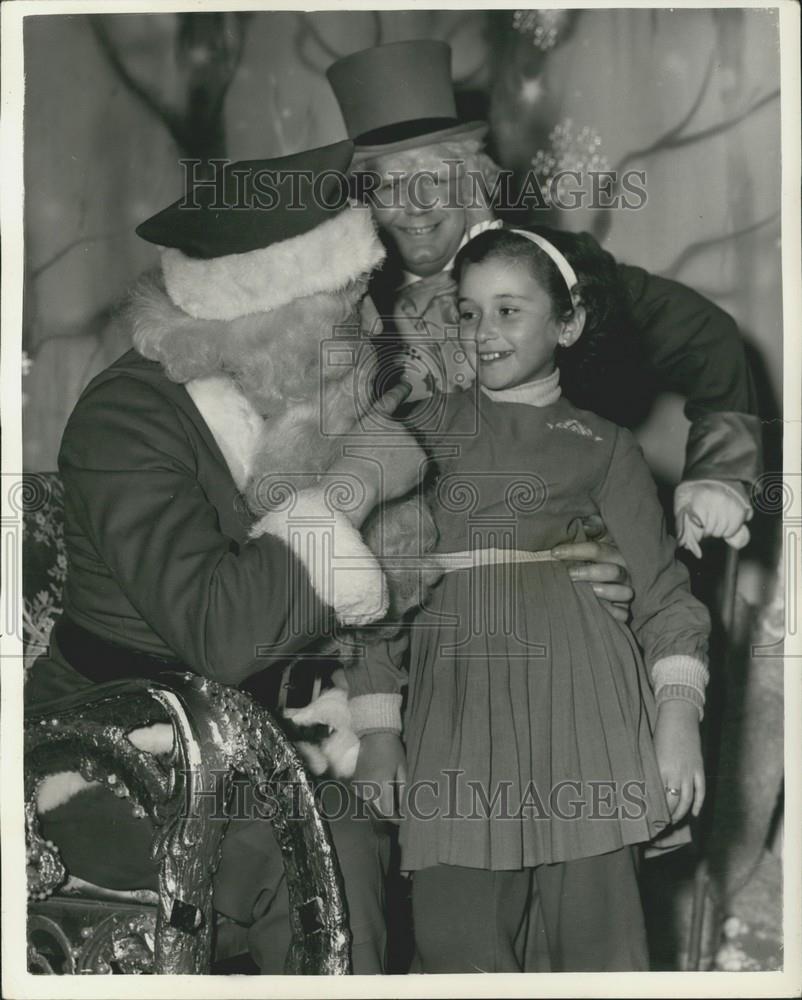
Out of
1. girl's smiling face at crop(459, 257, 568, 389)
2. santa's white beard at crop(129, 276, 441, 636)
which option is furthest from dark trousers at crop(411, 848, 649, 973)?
girl's smiling face at crop(459, 257, 568, 389)

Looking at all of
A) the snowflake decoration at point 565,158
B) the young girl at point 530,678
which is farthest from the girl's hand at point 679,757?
the snowflake decoration at point 565,158

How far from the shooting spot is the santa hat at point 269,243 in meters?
1.38

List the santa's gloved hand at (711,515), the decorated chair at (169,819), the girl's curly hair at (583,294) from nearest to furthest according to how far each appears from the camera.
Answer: the decorated chair at (169,819) < the girl's curly hair at (583,294) < the santa's gloved hand at (711,515)

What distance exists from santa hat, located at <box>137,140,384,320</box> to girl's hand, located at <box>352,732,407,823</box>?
1.91ft

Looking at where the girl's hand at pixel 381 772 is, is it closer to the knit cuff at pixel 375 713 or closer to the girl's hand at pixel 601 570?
the knit cuff at pixel 375 713

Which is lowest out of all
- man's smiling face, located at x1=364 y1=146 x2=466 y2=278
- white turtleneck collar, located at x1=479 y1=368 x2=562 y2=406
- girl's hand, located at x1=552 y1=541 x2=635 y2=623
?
girl's hand, located at x1=552 y1=541 x2=635 y2=623

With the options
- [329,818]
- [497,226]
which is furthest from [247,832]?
[497,226]

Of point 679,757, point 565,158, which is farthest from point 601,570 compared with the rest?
point 565,158

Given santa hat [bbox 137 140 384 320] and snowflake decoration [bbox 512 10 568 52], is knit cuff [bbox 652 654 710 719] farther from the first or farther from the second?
snowflake decoration [bbox 512 10 568 52]

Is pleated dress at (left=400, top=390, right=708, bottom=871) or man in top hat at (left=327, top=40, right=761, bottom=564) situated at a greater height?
man in top hat at (left=327, top=40, right=761, bottom=564)

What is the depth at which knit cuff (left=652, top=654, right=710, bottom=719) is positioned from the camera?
151cm

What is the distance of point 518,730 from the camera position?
1495mm

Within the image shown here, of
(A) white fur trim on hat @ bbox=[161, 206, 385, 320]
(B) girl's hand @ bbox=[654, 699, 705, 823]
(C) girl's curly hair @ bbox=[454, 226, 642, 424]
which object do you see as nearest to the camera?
(A) white fur trim on hat @ bbox=[161, 206, 385, 320]

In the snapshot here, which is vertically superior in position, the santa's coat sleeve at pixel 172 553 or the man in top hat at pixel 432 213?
the man in top hat at pixel 432 213
